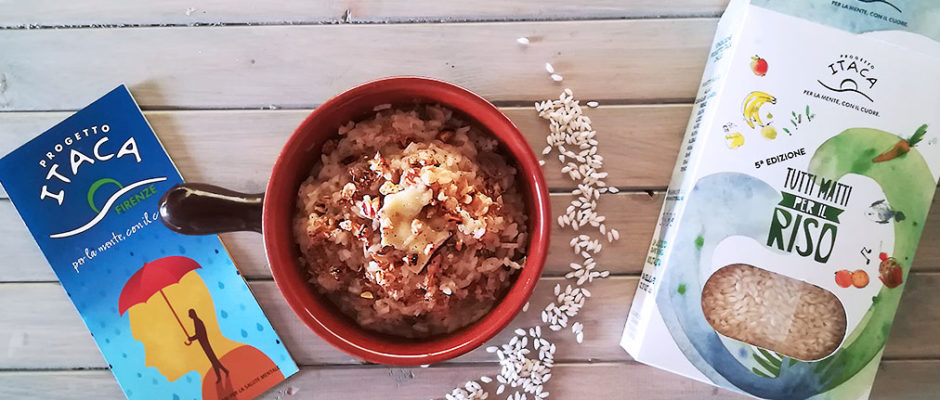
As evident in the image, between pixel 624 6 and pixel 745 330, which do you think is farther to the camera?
pixel 624 6

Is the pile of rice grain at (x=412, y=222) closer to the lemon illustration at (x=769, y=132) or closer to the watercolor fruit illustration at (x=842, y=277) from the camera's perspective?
the lemon illustration at (x=769, y=132)

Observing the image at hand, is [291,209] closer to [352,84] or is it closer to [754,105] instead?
[352,84]

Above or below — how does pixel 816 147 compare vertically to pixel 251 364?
above

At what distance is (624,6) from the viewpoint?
116cm

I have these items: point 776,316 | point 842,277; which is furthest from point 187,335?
point 842,277

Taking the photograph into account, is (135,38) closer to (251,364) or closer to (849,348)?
(251,364)

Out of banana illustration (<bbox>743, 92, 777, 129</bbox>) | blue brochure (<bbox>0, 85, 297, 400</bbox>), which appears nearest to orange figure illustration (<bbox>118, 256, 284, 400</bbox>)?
blue brochure (<bbox>0, 85, 297, 400</bbox>)

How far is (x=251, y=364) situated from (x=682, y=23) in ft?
3.39

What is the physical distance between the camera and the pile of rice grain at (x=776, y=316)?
1.04m

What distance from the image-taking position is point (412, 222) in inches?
33.9

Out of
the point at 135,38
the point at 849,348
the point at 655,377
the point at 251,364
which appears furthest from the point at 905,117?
the point at 135,38

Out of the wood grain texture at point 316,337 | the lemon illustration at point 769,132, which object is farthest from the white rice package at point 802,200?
the wood grain texture at point 316,337

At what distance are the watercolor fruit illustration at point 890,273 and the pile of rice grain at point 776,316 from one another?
0.10 metres

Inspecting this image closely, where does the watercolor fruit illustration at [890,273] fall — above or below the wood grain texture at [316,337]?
above
